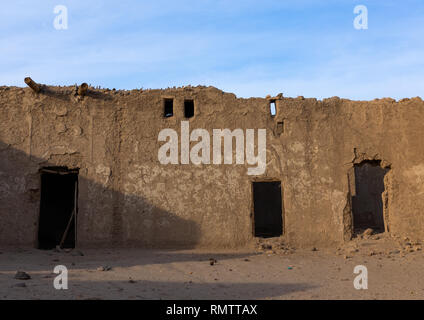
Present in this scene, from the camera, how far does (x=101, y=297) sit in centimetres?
512

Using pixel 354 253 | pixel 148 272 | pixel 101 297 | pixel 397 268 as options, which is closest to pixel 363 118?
pixel 354 253

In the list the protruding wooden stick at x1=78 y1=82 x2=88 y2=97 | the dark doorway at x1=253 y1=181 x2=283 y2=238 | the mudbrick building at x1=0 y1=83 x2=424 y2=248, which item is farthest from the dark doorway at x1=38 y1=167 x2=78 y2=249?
the dark doorway at x1=253 y1=181 x2=283 y2=238

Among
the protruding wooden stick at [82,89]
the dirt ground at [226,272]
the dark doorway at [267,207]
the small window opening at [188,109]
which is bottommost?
the dirt ground at [226,272]

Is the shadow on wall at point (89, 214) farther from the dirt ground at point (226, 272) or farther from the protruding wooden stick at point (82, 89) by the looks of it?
the protruding wooden stick at point (82, 89)

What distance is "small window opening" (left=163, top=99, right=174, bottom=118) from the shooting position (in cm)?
1032

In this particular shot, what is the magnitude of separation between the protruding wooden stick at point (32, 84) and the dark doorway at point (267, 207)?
27.7ft

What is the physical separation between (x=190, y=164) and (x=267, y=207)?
6.23 metres

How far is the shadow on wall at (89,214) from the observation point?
30.6ft

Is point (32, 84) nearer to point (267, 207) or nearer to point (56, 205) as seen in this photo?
point (56, 205)

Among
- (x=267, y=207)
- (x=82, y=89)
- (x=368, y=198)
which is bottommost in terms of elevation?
(x=267, y=207)

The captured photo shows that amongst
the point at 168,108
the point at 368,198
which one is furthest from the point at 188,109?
the point at 368,198

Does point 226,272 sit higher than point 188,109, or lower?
lower

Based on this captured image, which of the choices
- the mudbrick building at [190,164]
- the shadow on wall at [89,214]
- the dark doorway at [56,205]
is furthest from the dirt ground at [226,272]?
the dark doorway at [56,205]

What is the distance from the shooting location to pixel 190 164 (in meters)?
9.93
